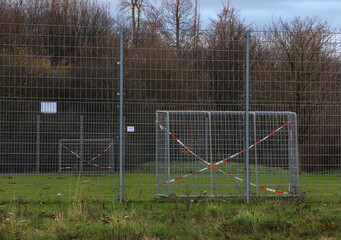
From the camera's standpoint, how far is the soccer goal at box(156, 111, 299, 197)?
29.4 feet

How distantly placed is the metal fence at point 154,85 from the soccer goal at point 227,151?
0.11 metres

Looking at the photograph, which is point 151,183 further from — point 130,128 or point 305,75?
point 305,75

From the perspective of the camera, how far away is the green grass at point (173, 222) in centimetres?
582

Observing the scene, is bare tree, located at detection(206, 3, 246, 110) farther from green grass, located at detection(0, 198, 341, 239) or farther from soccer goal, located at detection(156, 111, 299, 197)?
green grass, located at detection(0, 198, 341, 239)

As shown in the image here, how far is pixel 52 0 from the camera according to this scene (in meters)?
26.5

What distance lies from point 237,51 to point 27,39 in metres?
3.98

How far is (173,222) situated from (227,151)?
2927 millimetres

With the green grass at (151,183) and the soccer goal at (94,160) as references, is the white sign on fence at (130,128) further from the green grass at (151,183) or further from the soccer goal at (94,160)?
the green grass at (151,183)

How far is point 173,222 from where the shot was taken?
6523mm

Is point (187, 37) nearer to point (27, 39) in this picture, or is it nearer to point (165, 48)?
point (165, 48)

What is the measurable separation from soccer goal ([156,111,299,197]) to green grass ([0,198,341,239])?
132cm

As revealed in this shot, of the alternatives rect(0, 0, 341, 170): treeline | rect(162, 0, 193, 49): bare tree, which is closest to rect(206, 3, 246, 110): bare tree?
rect(0, 0, 341, 170): treeline

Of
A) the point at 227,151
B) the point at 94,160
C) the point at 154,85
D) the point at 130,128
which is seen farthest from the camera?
→ the point at 94,160

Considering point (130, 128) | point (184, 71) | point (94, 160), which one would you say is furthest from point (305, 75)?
point (94, 160)
